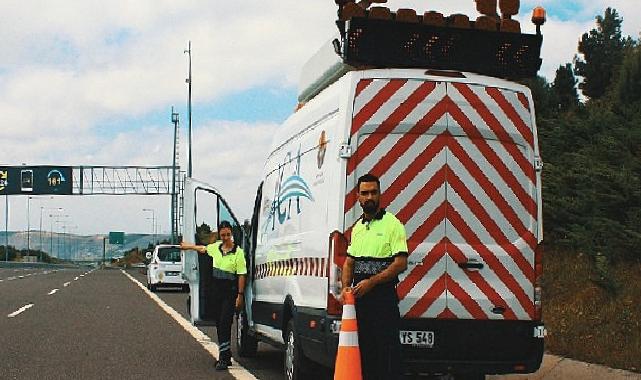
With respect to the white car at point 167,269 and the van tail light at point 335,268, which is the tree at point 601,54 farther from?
the van tail light at point 335,268

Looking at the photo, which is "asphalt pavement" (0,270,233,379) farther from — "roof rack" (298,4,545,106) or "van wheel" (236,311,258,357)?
"roof rack" (298,4,545,106)

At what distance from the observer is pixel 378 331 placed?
6555mm

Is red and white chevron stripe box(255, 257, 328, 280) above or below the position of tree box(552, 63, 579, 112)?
below

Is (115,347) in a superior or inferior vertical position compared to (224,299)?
inferior

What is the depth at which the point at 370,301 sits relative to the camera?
21.5ft

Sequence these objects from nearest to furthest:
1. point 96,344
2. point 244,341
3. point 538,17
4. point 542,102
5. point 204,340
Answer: point 538,17
point 244,341
point 96,344
point 204,340
point 542,102

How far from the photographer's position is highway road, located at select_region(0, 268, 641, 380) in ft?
33.8

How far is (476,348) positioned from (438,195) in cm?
125

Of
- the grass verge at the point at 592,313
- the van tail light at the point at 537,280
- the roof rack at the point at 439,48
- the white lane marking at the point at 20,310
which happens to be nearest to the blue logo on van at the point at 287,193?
the roof rack at the point at 439,48

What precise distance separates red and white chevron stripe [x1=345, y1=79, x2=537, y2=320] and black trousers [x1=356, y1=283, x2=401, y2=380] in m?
→ 0.97

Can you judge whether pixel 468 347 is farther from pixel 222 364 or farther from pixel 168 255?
pixel 168 255

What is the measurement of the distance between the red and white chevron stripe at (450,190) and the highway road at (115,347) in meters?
1.70

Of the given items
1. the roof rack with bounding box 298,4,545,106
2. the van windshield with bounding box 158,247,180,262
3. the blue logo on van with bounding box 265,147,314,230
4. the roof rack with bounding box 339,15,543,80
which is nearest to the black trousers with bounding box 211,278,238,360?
the blue logo on van with bounding box 265,147,314,230

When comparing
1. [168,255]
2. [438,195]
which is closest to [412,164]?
[438,195]
